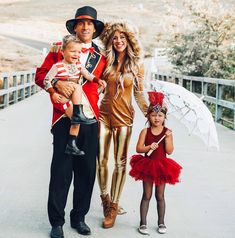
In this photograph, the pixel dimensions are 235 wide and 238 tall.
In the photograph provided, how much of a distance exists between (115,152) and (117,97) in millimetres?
494

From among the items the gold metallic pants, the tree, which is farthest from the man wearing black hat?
the tree

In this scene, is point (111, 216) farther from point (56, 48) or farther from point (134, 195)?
point (56, 48)

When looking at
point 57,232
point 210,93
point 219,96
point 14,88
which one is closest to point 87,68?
point 57,232

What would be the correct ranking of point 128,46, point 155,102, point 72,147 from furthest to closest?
point 128,46 < point 155,102 < point 72,147

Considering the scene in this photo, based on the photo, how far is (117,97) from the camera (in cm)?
518

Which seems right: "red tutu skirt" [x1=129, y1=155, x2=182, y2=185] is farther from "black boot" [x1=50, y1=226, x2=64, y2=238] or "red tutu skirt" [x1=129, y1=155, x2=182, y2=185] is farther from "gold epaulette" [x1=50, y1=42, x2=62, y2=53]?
"gold epaulette" [x1=50, y1=42, x2=62, y2=53]

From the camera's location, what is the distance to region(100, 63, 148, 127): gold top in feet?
16.9

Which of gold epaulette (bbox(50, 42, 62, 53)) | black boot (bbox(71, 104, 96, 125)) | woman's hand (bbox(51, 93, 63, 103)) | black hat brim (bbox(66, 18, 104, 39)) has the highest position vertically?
black hat brim (bbox(66, 18, 104, 39))

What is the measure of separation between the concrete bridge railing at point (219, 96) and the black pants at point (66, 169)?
6013 mm

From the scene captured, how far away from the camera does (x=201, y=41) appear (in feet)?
65.3

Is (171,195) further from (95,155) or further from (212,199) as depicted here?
(95,155)

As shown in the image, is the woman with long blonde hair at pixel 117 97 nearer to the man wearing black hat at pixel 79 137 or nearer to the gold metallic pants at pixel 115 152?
the gold metallic pants at pixel 115 152

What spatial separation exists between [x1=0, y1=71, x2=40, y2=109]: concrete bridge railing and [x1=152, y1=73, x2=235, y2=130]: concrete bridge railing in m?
5.32

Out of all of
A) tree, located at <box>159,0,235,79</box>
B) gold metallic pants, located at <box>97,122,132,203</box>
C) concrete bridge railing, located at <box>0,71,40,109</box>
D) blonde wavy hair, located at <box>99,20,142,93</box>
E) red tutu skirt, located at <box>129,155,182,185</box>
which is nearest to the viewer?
red tutu skirt, located at <box>129,155,182,185</box>
